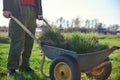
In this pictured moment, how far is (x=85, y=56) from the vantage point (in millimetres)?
4621

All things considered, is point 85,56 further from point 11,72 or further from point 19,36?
point 11,72

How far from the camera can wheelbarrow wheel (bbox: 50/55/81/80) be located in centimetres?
457

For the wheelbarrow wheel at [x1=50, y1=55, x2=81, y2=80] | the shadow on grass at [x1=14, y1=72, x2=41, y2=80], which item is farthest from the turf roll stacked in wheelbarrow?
the shadow on grass at [x1=14, y1=72, x2=41, y2=80]

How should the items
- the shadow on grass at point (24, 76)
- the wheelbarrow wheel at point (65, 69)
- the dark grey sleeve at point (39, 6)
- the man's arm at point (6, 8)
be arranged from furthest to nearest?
1. the dark grey sleeve at point (39, 6)
2. the man's arm at point (6, 8)
3. the shadow on grass at point (24, 76)
4. the wheelbarrow wheel at point (65, 69)

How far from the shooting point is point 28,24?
6383 millimetres

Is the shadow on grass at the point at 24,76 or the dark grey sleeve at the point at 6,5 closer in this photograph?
the shadow on grass at the point at 24,76

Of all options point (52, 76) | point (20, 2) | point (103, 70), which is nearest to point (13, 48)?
point (20, 2)

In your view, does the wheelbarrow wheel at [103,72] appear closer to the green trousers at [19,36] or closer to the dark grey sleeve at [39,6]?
the green trousers at [19,36]

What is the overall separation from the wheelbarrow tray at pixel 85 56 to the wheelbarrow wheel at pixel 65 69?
0.09 metres

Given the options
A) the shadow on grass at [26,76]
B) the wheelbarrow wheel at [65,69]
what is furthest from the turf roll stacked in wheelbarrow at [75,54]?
the shadow on grass at [26,76]

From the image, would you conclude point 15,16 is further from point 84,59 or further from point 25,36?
point 84,59

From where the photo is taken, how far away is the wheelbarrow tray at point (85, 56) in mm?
4621

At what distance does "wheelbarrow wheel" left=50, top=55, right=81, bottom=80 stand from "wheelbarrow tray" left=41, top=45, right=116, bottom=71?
3.4 inches

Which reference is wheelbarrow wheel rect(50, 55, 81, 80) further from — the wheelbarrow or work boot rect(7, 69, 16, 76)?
work boot rect(7, 69, 16, 76)
